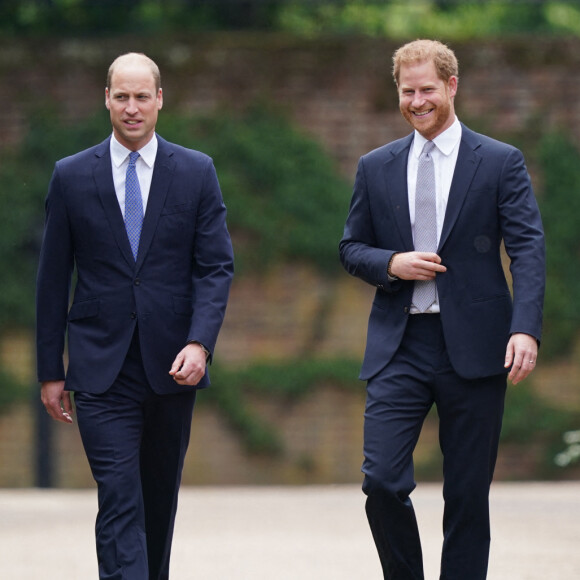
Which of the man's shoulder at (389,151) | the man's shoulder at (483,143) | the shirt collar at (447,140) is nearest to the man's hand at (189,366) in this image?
the man's shoulder at (389,151)

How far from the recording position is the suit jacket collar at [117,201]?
4926mm

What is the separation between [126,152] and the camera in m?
5.04

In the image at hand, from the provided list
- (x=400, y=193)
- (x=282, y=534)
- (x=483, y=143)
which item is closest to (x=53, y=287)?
(x=400, y=193)

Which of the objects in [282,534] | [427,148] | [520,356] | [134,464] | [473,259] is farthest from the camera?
[282,534]

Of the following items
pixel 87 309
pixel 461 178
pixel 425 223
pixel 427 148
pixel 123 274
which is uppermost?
pixel 427 148

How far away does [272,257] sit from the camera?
10.1m

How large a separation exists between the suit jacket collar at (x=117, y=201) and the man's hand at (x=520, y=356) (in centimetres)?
127

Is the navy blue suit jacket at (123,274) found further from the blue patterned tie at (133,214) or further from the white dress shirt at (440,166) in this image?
the white dress shirt at (440,166)

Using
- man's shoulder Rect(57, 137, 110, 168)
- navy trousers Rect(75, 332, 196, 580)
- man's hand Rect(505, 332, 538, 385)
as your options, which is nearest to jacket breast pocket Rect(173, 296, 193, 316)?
navy trousers Rect(75, 332, 196, 580)

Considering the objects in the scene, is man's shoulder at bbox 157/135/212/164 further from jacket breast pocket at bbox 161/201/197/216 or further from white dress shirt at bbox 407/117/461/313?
white dress shirt at bbox 407/117/461/313

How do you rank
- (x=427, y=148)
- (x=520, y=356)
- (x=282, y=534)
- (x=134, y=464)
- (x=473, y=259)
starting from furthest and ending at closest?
(x=282, y=534), (x=427, y=148), (x=473, y=259), (x=134, y=464), (x=520, y=356)

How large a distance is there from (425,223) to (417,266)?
7.7 inches

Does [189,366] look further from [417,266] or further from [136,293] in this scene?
[417,266]

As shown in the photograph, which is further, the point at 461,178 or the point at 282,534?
the point at 282,534
